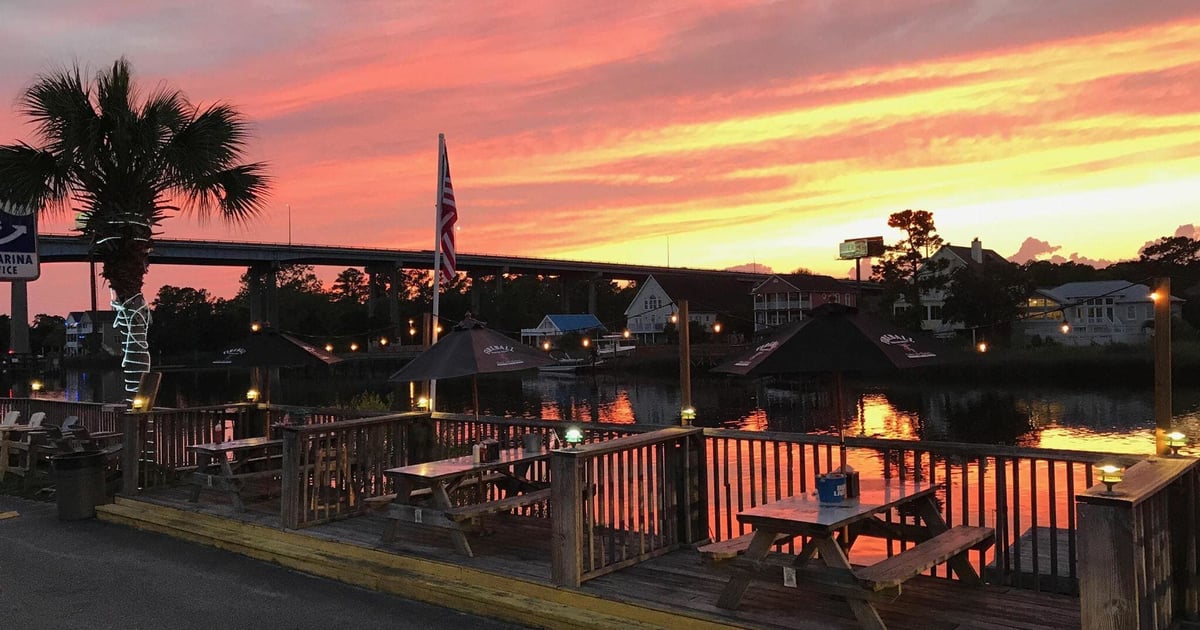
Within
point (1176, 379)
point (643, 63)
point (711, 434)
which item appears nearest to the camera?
point (711, 434)

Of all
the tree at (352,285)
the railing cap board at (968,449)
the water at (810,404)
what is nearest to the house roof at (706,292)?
the water at (810,404)

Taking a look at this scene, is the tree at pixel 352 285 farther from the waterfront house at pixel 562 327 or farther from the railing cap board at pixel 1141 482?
the railing cap board at pixel 1141 482

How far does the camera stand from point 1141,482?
174 inches

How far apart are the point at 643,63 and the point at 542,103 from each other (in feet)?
30.2

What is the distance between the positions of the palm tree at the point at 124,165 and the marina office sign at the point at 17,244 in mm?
163

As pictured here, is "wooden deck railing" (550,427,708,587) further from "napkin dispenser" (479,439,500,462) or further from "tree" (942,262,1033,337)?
"tree" (942,262,1033,337)

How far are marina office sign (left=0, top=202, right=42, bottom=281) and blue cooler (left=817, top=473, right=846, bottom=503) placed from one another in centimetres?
1150

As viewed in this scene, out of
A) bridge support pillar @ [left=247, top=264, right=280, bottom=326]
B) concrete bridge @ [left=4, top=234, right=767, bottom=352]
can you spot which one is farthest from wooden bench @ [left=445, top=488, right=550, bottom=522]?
bridge support pillar @ [left=247, top=264, right=280, bottom=326]

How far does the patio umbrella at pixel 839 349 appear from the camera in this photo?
5.54 m

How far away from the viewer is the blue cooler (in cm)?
522

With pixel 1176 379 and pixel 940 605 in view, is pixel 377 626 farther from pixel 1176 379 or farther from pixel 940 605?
pixel 1176 379

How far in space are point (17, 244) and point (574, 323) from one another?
8987cm

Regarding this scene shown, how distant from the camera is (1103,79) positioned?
2239 cm

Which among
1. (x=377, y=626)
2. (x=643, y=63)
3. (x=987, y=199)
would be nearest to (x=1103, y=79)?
(x=643, y=63)
